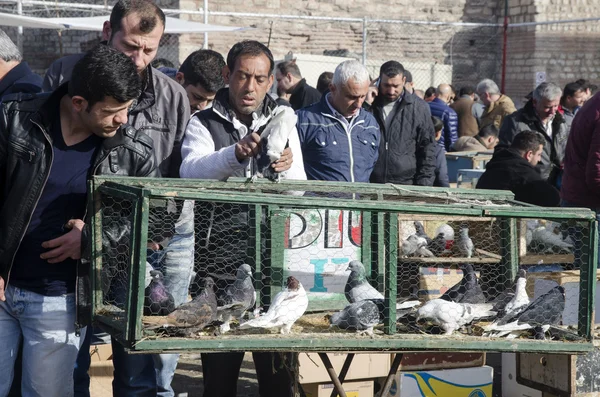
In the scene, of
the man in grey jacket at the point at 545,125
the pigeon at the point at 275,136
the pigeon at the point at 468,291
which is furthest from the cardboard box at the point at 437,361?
the man in grey jacket at the point at 545,125

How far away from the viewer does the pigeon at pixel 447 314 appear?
3.23 meters

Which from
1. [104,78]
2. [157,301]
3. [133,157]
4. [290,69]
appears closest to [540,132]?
[290,69]

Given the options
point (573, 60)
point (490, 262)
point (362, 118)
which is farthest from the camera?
point (573, 60)

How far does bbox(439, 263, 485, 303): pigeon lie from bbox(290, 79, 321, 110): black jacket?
14.6 feet

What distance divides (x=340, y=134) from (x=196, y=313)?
245 centimetres

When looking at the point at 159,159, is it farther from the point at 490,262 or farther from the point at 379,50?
the point at 379,50

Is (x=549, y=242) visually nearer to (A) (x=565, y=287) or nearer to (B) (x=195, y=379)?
(A) (x=565, y=287)

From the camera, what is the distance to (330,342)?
3072 millimetres

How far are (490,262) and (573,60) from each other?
45.9 feet

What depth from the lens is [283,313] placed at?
314 centimetres

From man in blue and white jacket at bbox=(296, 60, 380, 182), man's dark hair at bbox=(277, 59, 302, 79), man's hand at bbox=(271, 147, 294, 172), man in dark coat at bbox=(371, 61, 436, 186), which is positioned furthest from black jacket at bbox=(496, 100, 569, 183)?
man's hand at bbox=(271, 147, 294, 172)

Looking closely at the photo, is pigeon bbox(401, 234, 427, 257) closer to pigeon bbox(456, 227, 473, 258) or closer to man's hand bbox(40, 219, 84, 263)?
pigeon bbox(456, 227, 473, 258)

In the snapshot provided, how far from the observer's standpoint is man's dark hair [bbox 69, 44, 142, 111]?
116 inches

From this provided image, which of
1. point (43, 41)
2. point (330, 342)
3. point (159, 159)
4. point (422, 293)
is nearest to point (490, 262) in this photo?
point (422, 293)
